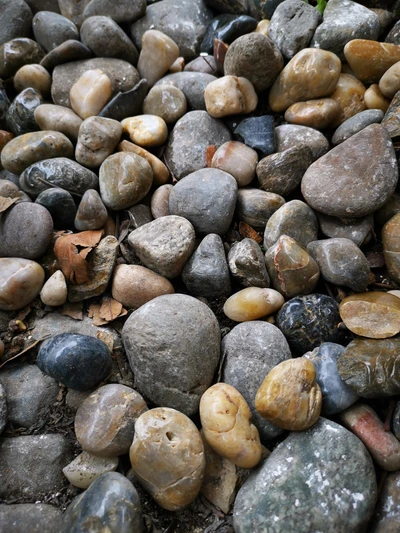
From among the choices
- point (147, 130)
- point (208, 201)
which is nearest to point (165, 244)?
point (208, 201)

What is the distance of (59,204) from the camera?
7.64ft

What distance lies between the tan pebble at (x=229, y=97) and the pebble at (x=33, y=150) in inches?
33.7

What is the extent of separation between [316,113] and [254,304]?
3.84 feet

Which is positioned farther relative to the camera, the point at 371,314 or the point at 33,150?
the point at 33,150

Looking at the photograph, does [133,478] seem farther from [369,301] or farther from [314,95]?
[314,95]

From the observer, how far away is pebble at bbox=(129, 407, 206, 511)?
1.63 meters

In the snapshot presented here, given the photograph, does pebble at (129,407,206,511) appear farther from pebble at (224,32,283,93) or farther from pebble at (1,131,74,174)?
pebble at (224,32,283,93)

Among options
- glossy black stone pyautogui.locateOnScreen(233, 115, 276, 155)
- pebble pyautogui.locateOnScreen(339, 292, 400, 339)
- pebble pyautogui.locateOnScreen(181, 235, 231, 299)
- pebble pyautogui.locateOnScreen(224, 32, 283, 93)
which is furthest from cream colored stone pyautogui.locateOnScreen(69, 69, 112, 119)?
pebble pyautogui.locateOnScreen(339, 292, 400, 339)

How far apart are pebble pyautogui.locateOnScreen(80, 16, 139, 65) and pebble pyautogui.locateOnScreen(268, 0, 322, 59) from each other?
0.94 meters

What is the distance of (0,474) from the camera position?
1.81 meters

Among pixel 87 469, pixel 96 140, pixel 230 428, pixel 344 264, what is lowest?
pixel 87 469

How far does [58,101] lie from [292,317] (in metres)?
2.05

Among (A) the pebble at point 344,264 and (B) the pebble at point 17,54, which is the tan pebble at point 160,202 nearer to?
(A) the pebble at point 344,264

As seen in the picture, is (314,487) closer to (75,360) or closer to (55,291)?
(75,360)
